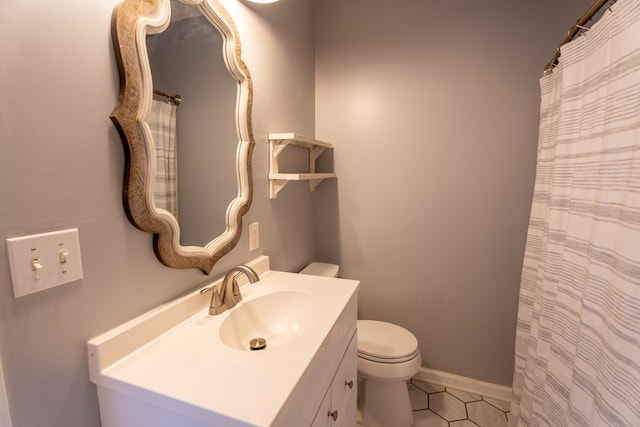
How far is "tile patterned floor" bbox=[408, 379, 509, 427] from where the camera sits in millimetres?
1579

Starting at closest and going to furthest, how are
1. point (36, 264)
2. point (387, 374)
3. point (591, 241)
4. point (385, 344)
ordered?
1. point (36, 264)
2. point (591, 241)
3. point (387, 374)
4. point (385, 344)

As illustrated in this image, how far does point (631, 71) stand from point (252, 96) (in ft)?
3.83

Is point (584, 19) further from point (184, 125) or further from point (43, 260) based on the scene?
point (43, 260)

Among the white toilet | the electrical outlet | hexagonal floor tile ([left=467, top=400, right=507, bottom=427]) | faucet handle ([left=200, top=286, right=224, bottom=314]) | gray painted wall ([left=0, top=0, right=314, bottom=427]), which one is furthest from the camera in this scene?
hexagonal floor tile ([left=467, top=400, right=507, bottom=427])

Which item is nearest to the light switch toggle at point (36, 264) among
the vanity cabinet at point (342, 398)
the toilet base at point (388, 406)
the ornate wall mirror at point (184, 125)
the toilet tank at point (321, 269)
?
the ornate wall mirror at point (184, 125)

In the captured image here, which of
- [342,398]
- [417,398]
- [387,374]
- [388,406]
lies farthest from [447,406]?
[342,398]

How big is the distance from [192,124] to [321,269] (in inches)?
46.0

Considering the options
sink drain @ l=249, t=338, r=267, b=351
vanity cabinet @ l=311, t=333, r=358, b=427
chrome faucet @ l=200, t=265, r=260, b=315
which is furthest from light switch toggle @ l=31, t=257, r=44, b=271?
vanity cabinet @ l=311, t=333, r=358, b=427

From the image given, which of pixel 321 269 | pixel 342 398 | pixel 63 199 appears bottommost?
pixel 342 398

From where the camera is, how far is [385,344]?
1.55 metres

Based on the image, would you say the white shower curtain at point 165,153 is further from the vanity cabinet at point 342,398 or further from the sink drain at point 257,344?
the vanity cabinet at point 342,398

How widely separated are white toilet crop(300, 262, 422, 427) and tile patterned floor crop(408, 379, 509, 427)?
0.16 m

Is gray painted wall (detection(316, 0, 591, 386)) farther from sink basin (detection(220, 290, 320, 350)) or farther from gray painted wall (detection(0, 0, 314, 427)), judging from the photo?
gray painted wall (detection(0, 0, 314, 427))

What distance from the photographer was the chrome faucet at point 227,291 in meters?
0.96
